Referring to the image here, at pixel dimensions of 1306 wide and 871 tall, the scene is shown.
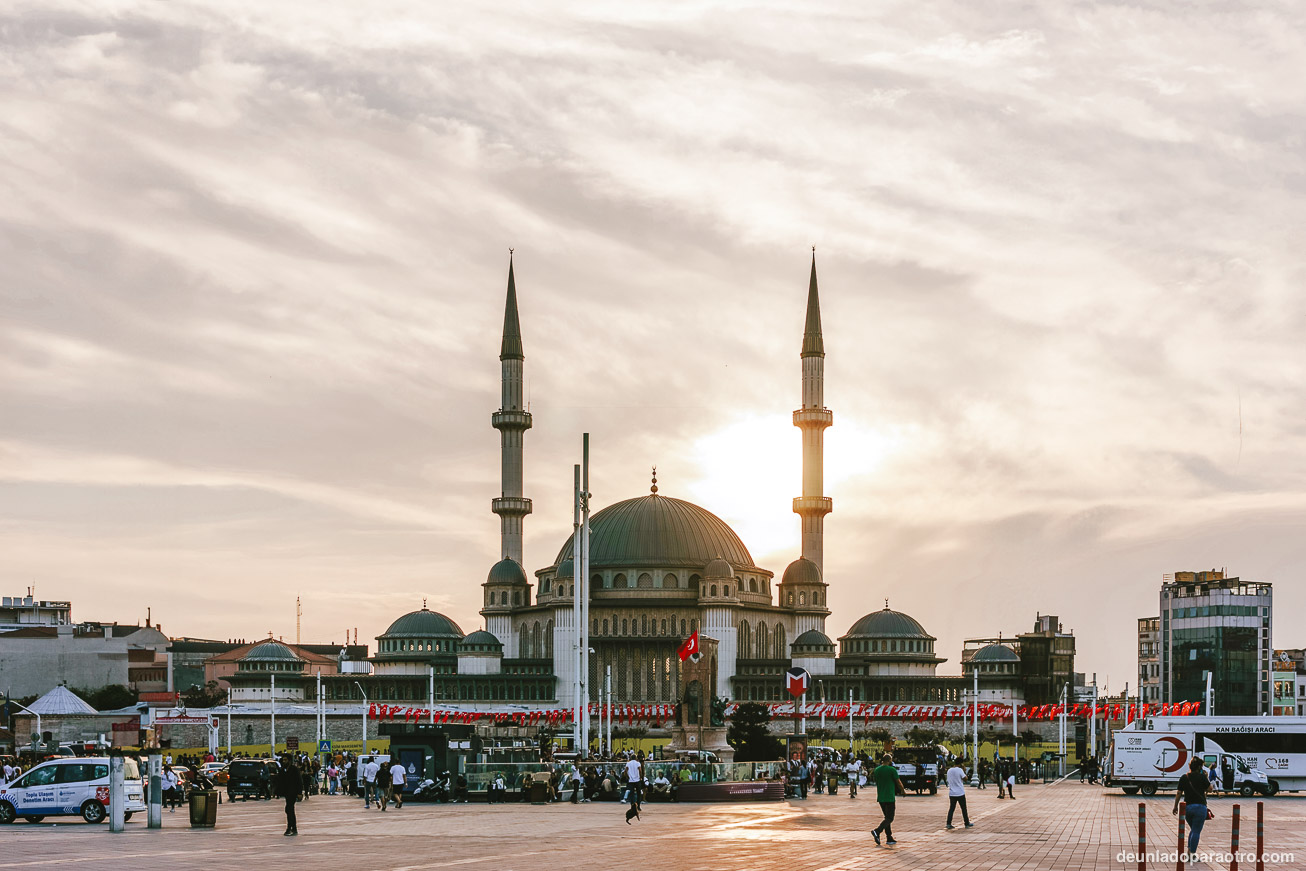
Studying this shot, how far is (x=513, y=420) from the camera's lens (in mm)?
139000

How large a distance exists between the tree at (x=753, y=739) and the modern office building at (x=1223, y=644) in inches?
3393

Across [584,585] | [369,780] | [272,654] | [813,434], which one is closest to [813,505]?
[813,434]

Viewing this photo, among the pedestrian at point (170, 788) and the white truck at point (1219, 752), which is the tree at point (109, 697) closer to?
the pedestrian at point (170, 788)

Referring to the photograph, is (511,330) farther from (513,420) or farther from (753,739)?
(753,739)

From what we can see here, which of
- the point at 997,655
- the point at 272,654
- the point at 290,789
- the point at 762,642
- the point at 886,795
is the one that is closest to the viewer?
the point at 886,795

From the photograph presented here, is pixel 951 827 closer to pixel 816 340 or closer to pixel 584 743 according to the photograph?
pixel 584 743

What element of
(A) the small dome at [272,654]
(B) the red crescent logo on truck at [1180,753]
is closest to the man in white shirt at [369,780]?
(B) the red crescent logo on truck at [1180,753]

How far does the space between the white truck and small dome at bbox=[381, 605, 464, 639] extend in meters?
91.2

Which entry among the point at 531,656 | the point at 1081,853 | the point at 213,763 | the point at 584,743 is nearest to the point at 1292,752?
the point at 584,743

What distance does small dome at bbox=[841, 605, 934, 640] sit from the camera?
143 m

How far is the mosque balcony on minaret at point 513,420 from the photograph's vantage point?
139000 mm

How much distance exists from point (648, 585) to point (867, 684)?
19.5 meters

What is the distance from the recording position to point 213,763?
3063 inches

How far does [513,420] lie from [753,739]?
192ft
